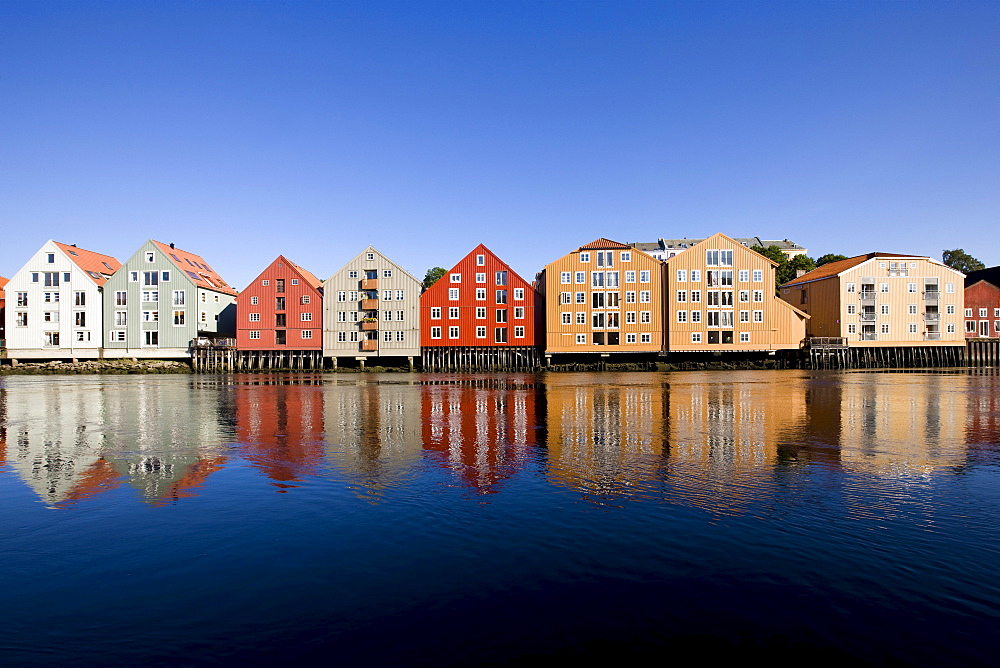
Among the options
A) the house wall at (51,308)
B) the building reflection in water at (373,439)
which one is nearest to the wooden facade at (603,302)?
the building reflection in water at (373,439)

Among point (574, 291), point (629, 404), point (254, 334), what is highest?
point (574, 291)

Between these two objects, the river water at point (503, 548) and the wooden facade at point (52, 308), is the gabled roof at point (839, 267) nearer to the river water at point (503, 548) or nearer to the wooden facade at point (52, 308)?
the river water at point (503, 548)

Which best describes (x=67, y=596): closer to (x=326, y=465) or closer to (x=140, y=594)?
(x=140, y=594)

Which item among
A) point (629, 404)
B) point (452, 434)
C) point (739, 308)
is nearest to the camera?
point (452, 434)

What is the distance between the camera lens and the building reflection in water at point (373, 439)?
1445 cm

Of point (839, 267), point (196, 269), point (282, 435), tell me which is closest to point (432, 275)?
point (196, 269)

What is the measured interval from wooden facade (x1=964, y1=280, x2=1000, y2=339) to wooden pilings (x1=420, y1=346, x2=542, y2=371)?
66449 mm

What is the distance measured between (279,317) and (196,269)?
18.6 m

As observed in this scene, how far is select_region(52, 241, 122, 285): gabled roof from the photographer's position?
78.1 metres

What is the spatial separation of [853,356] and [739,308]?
16121mm

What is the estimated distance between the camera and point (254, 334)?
7488cm

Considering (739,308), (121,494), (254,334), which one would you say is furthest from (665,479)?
(254,334)

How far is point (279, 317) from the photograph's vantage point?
246 ft

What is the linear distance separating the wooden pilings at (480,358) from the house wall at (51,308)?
1716 inches
